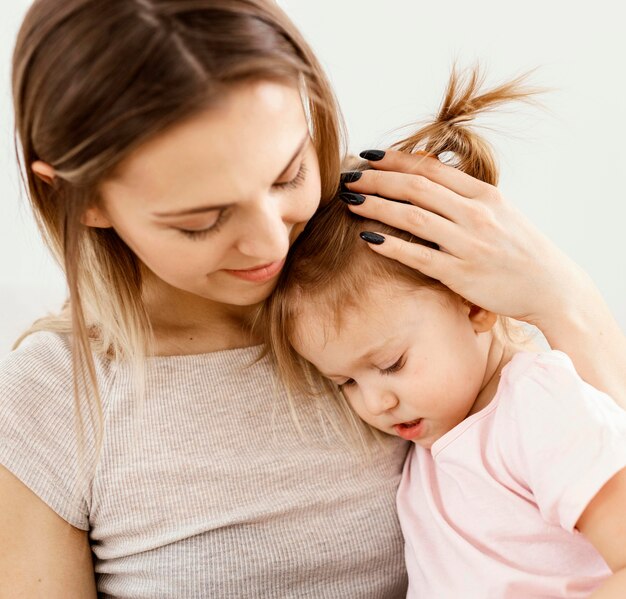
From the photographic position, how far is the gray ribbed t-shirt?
1.14 meters

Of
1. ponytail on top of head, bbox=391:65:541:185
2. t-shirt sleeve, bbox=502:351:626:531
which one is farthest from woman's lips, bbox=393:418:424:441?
ponytail on top of head, bbox=391:65:541:185

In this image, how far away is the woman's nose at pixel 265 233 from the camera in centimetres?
96

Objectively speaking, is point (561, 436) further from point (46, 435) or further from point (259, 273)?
point (46, 435)

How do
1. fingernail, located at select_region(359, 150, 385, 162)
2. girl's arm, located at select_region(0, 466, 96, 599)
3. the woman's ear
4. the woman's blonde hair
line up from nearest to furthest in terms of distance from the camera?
the woman's blonde hair
the woman's ear
girl's arm, located at select_region(0, 466, 96, 599)
fingernail, located at select_region(359, 150, 385, 162)

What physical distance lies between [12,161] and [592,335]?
1030 millimetres

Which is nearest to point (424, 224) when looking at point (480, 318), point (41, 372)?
point (480, 318)

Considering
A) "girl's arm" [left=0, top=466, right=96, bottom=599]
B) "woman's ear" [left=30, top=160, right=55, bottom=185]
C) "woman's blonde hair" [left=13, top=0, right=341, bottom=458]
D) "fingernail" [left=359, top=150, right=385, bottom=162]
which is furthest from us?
"fingernail" [left=359, top=150, right=385, bottom=162]

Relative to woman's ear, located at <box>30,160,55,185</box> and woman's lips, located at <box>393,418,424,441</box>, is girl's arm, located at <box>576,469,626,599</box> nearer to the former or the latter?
woman's lips, located at <box>393,418,424,441</box>

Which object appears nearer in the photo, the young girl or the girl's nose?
the young girl

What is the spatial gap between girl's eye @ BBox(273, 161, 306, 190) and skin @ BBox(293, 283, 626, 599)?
0.19 metres

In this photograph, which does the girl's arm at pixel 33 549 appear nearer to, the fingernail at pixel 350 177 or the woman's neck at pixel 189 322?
the woman's neck at pixel 189 322

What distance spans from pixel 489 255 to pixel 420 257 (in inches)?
3.7

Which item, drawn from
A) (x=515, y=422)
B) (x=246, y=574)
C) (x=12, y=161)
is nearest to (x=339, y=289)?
(x=515, y=422)

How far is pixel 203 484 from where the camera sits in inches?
45.6
